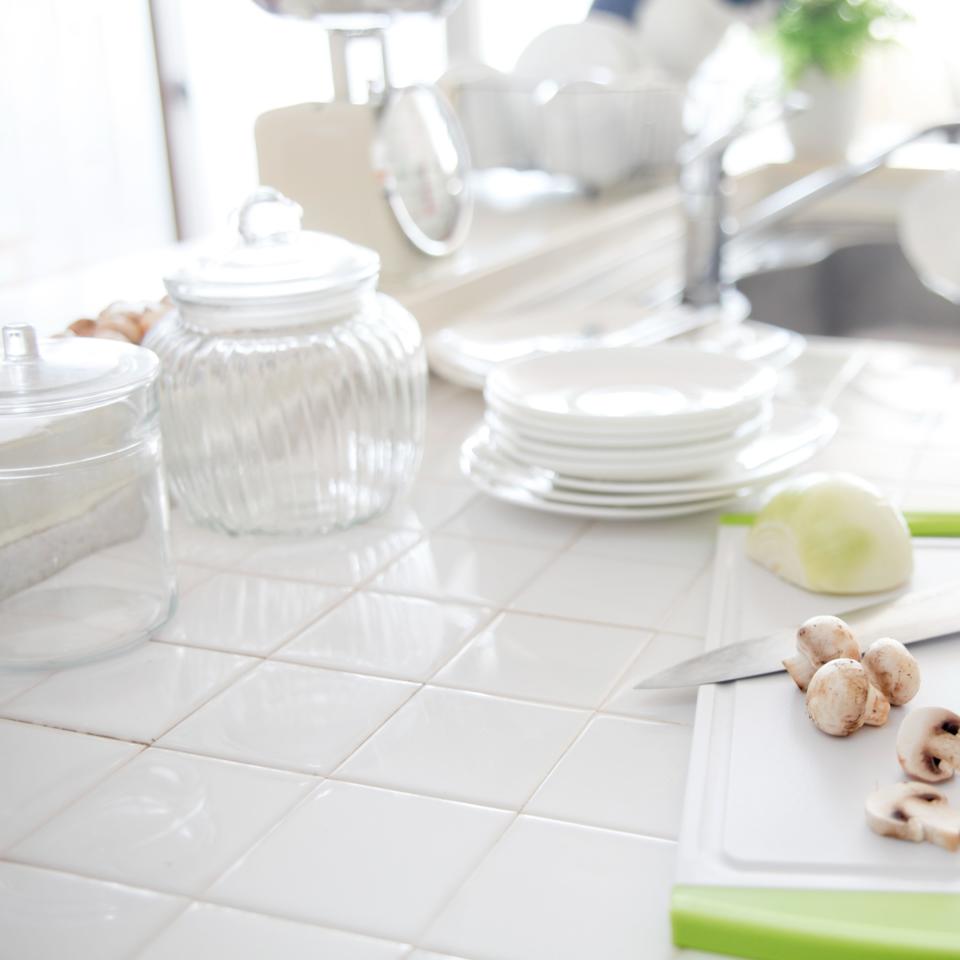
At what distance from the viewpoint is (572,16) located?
10.6 feet

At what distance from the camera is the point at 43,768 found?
635mm

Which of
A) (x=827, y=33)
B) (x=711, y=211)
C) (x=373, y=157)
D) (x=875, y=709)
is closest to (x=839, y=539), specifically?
(x=875, y=709)

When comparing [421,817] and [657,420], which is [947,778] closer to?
[421,817]

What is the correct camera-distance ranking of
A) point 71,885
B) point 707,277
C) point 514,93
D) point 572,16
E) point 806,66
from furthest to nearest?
1. point 572,16
2. point 806,66
3. point 514,93
4. point 707,277
5. point 71,885

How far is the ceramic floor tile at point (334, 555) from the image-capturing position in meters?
0.87

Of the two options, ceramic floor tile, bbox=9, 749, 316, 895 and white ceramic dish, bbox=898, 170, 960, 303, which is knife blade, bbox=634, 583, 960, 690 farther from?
white ceramic dish, bbox=898, 170, 960, 303

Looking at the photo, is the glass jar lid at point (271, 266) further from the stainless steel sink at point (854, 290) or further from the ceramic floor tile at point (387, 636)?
the stainless steel sink at point (854, 290)

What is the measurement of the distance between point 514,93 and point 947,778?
148 centimetres

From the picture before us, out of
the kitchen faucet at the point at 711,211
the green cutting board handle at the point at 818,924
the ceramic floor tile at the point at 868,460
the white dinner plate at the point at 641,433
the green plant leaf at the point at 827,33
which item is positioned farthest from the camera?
the green plant leaf at the point at 827,33

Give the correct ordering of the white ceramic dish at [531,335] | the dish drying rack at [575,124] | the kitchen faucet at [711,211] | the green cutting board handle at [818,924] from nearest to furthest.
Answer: the green cutting board handle at [818,924]
the white ceramic dish at [531,335]
the kitchen faucet at [711,211]
the dish drying rack at [575,124]

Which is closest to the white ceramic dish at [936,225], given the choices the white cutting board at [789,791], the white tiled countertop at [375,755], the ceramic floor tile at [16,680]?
the white tiled countertop at [375,755]

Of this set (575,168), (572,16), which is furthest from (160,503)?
(572,16)

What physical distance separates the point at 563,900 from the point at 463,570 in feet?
1.19

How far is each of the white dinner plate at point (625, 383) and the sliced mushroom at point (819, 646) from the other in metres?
0.29
